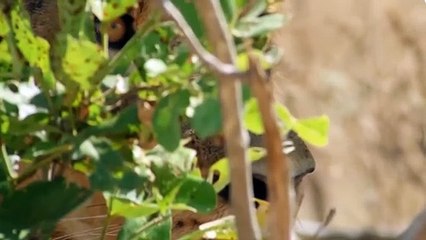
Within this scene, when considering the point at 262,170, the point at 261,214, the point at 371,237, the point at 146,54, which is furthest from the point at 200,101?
the point at 371,237

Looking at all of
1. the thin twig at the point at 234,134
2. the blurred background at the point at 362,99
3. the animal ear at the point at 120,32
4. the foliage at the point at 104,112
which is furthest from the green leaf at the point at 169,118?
the blurred background at the point at 362,99

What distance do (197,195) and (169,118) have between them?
0.22ft

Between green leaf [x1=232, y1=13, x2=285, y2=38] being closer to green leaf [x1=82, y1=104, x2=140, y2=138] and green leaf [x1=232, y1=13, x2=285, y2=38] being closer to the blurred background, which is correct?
green leaf [x1=82, y1=104, x2=140, y2=138]

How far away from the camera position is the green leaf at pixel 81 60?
0.37 metres

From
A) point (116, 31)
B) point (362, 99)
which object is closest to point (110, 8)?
point (116, 31)

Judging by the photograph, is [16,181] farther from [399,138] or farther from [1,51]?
[399,138]

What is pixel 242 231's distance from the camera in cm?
27

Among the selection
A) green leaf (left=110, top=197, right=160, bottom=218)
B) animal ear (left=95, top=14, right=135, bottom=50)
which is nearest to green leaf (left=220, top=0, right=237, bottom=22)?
green leaf (left=110, top=197, right=160, bottom=218)

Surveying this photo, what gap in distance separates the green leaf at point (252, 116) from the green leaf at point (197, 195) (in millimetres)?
42

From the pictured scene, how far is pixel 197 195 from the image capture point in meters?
0.44

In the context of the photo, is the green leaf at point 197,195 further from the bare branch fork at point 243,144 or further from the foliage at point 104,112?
the bare branch fork at point 243,144

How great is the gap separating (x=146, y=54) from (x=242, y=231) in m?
0.18

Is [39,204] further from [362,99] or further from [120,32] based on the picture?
[362,99]

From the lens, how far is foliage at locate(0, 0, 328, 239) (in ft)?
1.29
